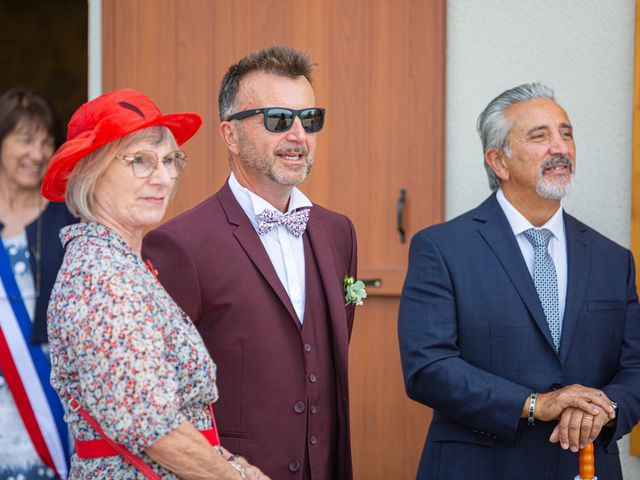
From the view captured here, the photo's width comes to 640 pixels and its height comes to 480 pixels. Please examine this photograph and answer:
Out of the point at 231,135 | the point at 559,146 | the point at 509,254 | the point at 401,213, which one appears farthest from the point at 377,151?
the point at 231,135

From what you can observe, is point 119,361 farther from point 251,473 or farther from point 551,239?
point 551,239

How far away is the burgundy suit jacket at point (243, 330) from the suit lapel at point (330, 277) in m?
0.16

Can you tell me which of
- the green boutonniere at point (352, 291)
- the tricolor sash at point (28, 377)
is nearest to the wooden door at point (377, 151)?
the green boutonniere at point (352, 291)

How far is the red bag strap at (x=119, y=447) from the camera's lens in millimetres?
2068

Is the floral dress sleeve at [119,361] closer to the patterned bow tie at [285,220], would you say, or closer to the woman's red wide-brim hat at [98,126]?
the woman's red wide-brim hat at [98,126]

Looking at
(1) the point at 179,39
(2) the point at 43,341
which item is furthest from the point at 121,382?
(1) the point at 179,39

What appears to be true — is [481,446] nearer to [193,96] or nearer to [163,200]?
[163,200]

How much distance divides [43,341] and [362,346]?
175 centimetres

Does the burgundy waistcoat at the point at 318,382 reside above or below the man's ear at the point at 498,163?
below

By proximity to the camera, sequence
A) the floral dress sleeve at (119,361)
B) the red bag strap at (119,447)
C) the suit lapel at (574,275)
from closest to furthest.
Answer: the floral dress sleeve at (119,361) → the red bag strap at (119,447) → the suit lapel at (574,275)

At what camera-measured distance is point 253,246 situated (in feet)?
9.00

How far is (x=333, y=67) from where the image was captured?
4.28m

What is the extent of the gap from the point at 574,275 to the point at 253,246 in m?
1.08

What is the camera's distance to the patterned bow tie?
2779mm
